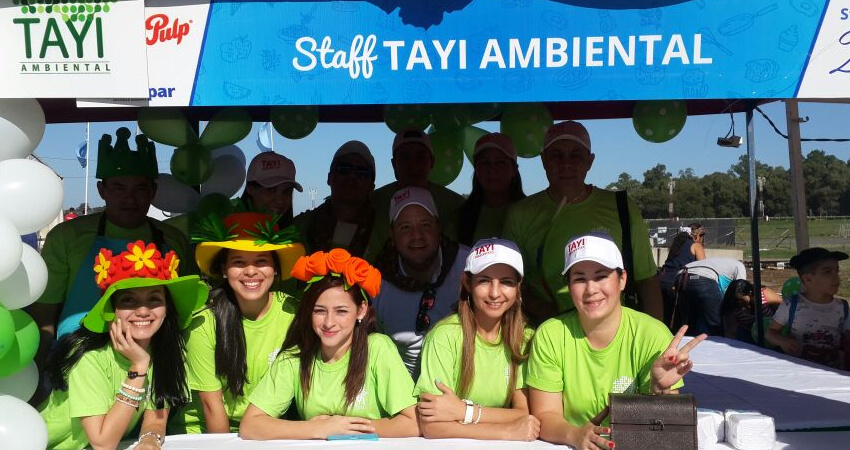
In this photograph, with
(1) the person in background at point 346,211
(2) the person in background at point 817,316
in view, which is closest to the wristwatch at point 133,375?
(1) the person in background at point 346,211

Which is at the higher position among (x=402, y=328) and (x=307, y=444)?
(x=402, y=328)

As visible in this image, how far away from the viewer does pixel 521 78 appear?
2609 millimetres

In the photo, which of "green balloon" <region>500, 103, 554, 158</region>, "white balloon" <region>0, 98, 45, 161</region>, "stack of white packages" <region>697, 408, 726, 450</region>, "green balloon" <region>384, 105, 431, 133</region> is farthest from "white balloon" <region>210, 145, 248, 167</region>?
"stack of white packages" <region>697, 408, 726, 450</region>

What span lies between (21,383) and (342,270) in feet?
3.95

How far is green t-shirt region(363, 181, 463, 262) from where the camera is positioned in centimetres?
387

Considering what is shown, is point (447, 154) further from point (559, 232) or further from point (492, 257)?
point (492, 257)

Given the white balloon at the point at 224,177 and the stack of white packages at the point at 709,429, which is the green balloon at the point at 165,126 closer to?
the white balloon at the point at 224,177

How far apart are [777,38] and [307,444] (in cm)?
218

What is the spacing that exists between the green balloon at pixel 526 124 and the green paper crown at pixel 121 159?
87.6 inches

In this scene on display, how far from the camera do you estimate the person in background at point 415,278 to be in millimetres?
3092

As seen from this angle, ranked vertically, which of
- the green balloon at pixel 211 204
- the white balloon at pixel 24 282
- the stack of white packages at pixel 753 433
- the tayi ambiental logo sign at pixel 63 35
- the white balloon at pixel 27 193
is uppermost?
the tayi ambiental logo sign at pixel 63 35

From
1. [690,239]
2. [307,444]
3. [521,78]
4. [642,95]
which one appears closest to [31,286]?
[307,444]

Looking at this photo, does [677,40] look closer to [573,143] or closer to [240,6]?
[573,143]

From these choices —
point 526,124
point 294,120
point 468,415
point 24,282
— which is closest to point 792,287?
point 526,124
